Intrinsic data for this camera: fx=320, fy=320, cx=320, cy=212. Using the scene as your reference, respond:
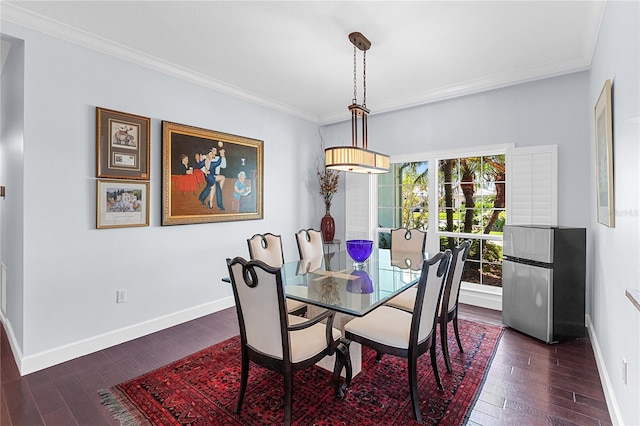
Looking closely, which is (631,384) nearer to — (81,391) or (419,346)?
(419,346)

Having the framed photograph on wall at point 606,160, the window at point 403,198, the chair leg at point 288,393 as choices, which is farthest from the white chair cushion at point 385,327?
the window at point 403,198

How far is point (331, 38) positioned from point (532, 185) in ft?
8.88

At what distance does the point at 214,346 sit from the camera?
2.97 m

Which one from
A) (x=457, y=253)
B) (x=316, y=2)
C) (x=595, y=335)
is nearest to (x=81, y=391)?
(x=457, y=253)

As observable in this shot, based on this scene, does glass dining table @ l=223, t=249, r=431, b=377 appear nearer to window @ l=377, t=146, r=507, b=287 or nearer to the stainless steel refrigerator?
the stainless steel refrigerator

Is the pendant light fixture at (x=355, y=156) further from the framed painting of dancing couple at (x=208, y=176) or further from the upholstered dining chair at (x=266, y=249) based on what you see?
the framed painting of dancing couple at (x=208, y=176)

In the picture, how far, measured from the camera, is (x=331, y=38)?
2826 mm

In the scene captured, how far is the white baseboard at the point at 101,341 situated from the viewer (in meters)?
2.55

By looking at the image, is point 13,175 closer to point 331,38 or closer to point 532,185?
point 331,38

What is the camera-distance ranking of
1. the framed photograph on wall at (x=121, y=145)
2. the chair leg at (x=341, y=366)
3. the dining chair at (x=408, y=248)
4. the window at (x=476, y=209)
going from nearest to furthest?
the chair leg at (x=341, y=366), the framed photograph on wall at (x=121, y=145), the dining chair at (x=408, y=248), the window at (x=476, y=209)

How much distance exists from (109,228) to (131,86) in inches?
54.7

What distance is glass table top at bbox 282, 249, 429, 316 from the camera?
1.99 meters

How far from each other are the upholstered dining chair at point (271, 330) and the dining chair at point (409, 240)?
1.94m

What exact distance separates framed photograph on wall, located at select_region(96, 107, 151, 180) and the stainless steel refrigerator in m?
3.85
